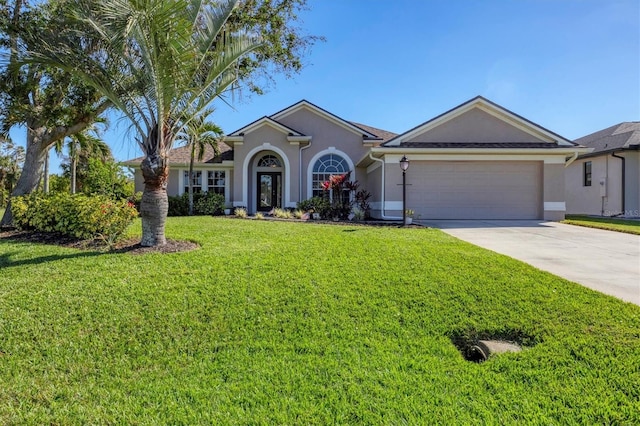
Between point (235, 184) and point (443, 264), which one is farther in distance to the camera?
point (235, 184)

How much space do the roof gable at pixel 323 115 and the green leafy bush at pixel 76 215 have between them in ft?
39.0

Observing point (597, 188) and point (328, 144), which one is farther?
point (597, 188)

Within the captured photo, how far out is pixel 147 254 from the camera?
6.51 meters

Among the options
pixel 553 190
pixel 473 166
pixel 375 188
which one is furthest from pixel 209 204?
pixel 553 190

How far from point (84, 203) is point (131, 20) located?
4927 millimetres

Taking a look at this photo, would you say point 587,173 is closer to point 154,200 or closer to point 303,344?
point 303,344

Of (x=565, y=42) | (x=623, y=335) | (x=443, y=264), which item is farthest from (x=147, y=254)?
(x=565, y=42)

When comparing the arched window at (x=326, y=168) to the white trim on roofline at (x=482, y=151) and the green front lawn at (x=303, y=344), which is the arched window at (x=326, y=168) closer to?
the white trim on roofline at (x=482, y=151)

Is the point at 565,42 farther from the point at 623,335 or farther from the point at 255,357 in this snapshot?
the point at 255,357

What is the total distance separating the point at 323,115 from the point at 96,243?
1372 cm

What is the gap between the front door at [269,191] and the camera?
19.8 meters

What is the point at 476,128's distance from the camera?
50.8 feet

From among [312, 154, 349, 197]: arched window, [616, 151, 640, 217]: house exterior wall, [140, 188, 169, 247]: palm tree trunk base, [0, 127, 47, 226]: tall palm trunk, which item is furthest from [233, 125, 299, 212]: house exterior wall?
[616, 151, 640, 217]: house exterior wall

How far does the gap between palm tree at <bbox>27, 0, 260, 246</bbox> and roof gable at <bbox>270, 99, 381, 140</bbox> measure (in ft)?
37.6
